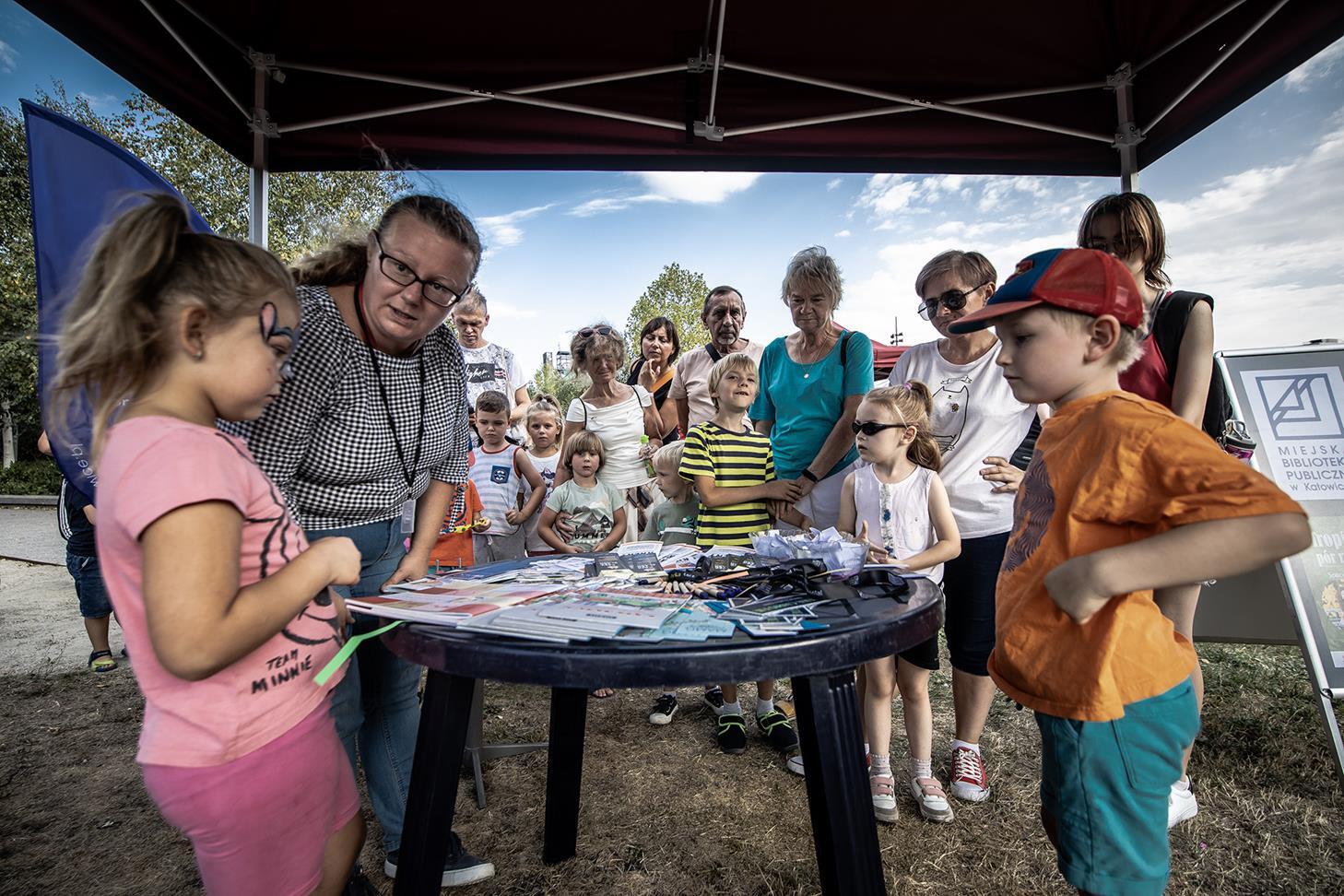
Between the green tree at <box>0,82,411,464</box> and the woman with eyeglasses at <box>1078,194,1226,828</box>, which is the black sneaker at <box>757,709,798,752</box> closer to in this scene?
the woman with eyeglasses at <box>1078,194,1226,828</box>

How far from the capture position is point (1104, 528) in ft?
3.78

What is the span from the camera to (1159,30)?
3137mm

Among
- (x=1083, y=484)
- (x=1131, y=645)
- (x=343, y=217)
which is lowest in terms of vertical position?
(x=1131, y=645)

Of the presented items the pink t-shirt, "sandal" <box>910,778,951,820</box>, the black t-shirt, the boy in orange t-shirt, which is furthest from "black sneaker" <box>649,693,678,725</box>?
the black t-shirt

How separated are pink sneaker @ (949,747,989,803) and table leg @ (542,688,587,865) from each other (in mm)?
1316

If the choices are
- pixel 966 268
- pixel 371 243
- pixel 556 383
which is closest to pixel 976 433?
pixel 966 268

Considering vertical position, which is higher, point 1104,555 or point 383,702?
point 1104,555

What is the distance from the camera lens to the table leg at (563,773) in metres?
1.99

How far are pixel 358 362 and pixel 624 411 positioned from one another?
2267 millimetres

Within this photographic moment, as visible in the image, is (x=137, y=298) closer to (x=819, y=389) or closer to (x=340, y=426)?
(x=340, y=426)

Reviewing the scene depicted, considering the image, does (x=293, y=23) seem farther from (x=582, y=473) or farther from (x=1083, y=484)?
(x=1083, y=484)

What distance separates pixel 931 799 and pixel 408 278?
7.24 ft

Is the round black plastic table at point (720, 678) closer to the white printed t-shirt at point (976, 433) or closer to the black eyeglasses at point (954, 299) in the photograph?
the white printed t-shirt at point (976, 433)

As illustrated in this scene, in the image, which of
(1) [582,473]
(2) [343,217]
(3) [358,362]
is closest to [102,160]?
(2) [343,217]
